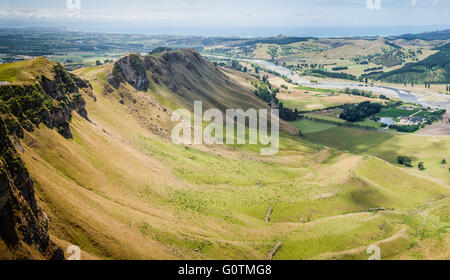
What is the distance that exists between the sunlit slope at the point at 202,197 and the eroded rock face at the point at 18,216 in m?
5.14

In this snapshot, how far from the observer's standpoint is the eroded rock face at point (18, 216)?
42.2 m

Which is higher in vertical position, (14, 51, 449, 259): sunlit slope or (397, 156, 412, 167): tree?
(14, 51, 449, 259): sunlit slope

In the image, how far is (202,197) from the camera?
96.1 metres

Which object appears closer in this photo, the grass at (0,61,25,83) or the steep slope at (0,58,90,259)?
A: the steep slope at (0,58,90,259)

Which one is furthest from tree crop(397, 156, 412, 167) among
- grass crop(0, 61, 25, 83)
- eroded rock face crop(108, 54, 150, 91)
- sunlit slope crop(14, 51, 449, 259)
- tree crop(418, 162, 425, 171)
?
grass crop(0, 61, 25, 83)

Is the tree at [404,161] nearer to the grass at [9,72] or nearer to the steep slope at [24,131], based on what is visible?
the steep slope at [24,131]

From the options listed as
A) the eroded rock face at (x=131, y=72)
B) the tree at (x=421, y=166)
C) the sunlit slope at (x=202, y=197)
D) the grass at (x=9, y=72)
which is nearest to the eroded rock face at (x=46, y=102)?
the sunlit slope at (x=202, y=197)

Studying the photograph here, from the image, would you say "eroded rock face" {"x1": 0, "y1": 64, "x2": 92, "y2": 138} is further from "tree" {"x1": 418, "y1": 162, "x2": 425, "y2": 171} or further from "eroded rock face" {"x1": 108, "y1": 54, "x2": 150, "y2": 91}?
"tree" {"x1": 418, "y1": 162, "x2": 425, "y2": 171}

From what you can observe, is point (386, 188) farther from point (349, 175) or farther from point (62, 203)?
point (62, 203)

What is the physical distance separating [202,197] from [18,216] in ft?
185

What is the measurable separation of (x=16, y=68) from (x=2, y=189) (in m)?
59.6

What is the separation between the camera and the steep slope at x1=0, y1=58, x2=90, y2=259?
43062 millimetres

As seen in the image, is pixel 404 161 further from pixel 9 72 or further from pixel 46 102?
pixel 9 72
